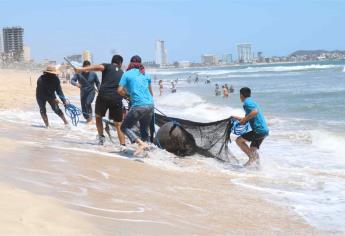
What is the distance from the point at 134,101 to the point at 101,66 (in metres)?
0.95

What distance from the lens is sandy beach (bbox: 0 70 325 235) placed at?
13.5 ft

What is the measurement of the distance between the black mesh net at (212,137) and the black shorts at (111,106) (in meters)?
Result: 0.85

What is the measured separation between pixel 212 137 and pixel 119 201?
3.89m

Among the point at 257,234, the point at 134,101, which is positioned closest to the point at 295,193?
the point at 257,234

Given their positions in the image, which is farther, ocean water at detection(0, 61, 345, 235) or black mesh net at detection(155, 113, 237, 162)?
black mesh net at detection(155, 113, 237, 162)

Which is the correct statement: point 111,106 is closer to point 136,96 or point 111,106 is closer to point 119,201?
point 136,96

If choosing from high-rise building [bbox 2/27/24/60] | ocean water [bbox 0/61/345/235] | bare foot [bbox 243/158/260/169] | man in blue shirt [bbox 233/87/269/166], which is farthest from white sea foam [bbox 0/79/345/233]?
high-rise building [bbox 2/27/24/60]

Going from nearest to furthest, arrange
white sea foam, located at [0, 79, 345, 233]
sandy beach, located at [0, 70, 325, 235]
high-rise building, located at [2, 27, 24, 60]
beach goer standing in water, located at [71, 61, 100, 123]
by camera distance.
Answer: sandy beach, located at [0, 70, 325, 235], white sea foam, located at [0, 79, 345, 233], beach goer standing in water, located at [71, 61, 100, 123], high-rise building, located at [2, 27, 24, 60]

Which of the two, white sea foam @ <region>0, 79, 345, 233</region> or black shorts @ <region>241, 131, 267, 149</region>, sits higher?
black shorts @ <region>241, 131, 267, 149</region>

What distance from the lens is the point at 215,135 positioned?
8734 mm

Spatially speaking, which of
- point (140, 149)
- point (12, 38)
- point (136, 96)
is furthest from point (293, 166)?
point (12, 38)

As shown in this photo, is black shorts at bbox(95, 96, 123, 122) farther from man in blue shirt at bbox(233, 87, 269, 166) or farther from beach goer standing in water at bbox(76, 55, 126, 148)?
man in blue shirt at bbox(233, 87, 269, 166)

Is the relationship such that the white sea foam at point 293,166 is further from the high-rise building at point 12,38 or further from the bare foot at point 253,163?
the high-rise building at point 12,38

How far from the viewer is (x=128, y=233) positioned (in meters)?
4.03
